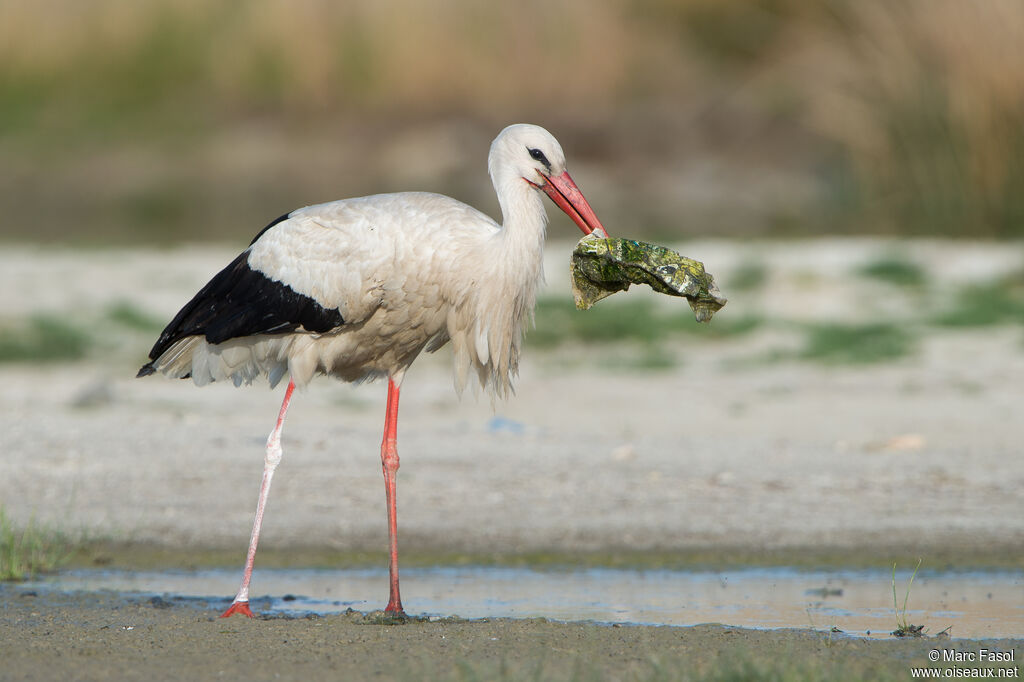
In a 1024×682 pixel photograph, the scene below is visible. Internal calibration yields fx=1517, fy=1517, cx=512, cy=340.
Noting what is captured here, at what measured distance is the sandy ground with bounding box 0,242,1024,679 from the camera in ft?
16.8

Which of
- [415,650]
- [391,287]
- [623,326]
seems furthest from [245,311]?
[623,326]

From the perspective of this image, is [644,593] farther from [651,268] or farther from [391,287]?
[391,287]

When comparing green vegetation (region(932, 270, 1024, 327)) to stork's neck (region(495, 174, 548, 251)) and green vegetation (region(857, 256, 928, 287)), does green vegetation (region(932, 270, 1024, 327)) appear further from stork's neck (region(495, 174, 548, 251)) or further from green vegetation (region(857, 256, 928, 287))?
stork's neck (region(495, 174, 548, 251))

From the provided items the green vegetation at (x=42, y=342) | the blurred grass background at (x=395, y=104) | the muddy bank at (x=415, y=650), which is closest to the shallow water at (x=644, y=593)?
the muddy bank at (x=415, y=650)

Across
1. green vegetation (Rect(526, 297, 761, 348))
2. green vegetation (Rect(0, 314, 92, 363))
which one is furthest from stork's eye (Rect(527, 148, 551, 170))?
green vegetation (Rect(0, 314, 92, 363))

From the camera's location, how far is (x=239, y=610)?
5.84m

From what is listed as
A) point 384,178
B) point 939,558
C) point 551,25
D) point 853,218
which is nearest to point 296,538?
point 939,558

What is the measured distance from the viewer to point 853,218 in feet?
58.9

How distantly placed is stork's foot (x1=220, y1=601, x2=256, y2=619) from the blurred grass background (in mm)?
14434

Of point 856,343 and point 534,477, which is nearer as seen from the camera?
point 534,477

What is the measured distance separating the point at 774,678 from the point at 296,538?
344 cm

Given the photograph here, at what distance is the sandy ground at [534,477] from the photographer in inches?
202

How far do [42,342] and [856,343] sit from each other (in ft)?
20.3

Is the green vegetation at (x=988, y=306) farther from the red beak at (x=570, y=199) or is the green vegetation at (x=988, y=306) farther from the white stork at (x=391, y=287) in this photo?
the red beak at (x=570, y=199)
